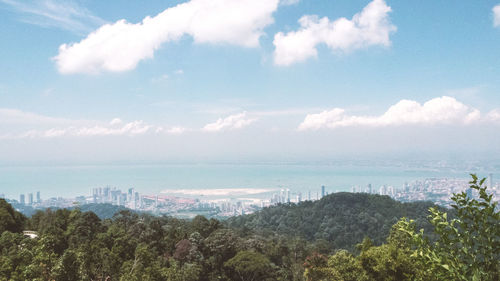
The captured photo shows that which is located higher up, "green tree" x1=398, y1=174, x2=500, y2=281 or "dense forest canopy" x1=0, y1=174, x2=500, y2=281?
"green tree" x1=398, y1=174, x2=500, y2=281

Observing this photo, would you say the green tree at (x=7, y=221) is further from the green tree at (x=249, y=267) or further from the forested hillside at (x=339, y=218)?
the forested hillside at (x=339, y=218)

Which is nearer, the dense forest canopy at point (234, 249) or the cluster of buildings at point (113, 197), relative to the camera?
the dense forest canopy at point (234, 249)

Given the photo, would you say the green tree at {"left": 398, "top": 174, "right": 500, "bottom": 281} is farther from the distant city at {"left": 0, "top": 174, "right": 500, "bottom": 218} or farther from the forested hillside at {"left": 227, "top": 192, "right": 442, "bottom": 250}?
the distant city at {"left": 0, "top": 174, "right": 500, "bottom": 218}

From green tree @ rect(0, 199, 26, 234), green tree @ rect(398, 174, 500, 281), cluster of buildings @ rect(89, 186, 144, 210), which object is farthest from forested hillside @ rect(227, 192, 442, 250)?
cluster of buildings @ rect(89, 186, 144, 210)

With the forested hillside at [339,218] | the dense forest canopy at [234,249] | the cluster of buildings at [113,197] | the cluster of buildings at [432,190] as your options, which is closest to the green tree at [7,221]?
the dense forest canopy at [234,249]

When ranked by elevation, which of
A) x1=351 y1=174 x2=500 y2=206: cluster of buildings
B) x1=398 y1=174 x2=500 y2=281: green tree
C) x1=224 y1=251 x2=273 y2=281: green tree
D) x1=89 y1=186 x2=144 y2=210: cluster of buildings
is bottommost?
x1=89 y1=186 x2=144 y2=210: cluster of buildings

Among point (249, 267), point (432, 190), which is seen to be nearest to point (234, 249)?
point (249, 267)

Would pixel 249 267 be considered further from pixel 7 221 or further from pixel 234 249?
pixel 7 221
